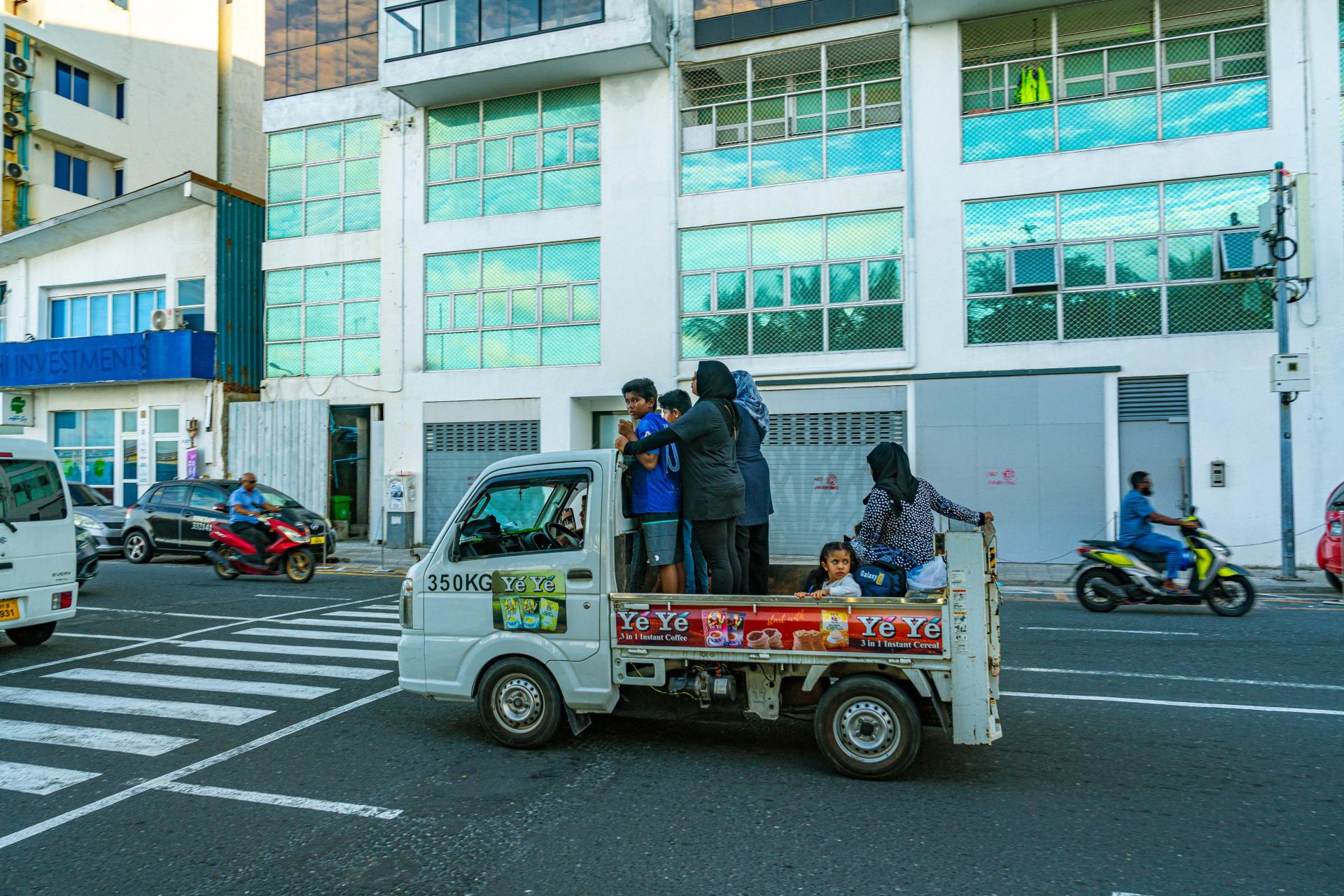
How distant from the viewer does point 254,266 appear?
79.6 feet

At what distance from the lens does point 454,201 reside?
822 inches

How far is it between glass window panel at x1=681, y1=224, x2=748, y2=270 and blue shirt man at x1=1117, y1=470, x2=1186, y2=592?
31.6 feet

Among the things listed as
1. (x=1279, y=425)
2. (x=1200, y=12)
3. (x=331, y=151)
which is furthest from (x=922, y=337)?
(x=331, y=151)

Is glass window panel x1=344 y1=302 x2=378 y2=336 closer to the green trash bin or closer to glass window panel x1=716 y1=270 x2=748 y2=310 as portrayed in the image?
the green trash bin

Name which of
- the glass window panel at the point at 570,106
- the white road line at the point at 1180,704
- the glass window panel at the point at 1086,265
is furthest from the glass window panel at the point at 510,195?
the white road line at the point at 1180,704

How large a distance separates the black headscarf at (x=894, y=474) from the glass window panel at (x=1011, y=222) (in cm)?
1241

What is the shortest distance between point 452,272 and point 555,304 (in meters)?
2.84

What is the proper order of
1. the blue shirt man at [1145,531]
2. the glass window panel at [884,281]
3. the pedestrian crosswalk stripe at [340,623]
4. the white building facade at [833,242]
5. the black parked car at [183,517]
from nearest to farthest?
the pedestrian crosswalk stripe at [340,623] < the blue shirt man at [1145,531] < the white building facade at [833,242] < the black parked car at [183,517] < the glass window panel at [884,281]

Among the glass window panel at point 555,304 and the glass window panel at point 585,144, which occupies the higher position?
the glass window panel at point 585,144

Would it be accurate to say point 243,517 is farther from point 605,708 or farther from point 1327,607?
point 1327,607

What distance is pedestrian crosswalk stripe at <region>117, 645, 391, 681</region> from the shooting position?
785 cm

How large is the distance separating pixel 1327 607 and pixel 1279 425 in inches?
171

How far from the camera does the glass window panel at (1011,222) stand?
54.9 feet

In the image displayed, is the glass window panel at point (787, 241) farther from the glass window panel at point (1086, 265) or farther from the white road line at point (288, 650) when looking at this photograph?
the white road line at point (288, 650)
